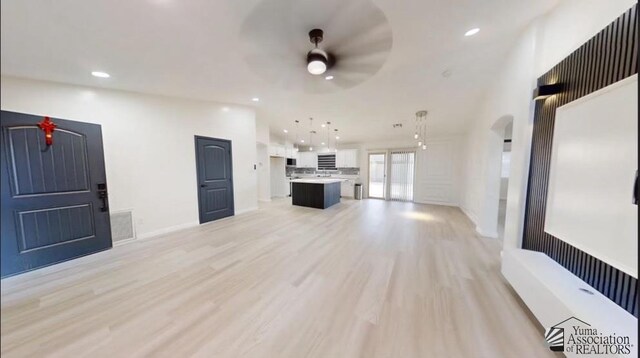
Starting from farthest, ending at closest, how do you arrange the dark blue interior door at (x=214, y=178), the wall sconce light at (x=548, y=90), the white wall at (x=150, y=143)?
1. the dark blue interior door at (x=214, y=178)
2. the white wall at (x=150, y=143)
3. the wall sconce light at (x=548, y=90)

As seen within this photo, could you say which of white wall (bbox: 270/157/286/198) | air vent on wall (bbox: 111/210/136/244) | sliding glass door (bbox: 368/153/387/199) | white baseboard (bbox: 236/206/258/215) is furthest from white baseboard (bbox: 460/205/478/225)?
air vent on wall (bbox: 111/210/136/244)

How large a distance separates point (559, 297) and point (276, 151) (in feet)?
24.6

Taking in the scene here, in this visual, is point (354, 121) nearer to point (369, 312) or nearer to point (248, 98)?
point (248, 98)

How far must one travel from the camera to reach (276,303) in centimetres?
208

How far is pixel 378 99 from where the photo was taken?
4465 millimetres

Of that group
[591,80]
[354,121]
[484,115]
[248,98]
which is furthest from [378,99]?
[591,80]

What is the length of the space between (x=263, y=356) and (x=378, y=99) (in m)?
4.41

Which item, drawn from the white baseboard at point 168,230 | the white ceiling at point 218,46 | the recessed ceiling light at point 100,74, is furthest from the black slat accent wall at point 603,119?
the white baseboard at point 168,230

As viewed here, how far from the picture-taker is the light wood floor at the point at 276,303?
1.62 meters

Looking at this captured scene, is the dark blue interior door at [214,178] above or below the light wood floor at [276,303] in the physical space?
above

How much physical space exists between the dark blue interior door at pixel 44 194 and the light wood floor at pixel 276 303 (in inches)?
7.3

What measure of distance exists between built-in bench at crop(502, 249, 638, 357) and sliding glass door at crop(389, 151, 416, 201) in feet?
18.1

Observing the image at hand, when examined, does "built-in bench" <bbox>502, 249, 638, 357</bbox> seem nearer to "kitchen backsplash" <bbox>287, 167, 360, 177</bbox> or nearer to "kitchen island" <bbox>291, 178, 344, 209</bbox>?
"kitchen island" <bbox>291, 178, 344, 209</bbox>

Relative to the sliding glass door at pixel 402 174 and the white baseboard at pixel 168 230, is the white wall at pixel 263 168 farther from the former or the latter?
the sliding glass door at pixel 402 174
